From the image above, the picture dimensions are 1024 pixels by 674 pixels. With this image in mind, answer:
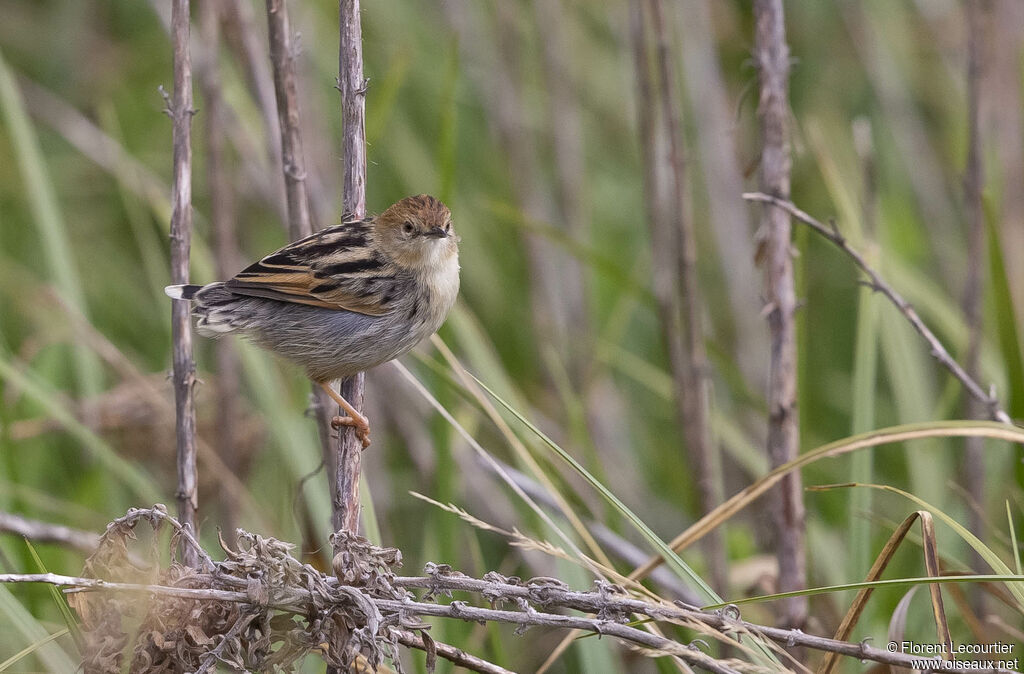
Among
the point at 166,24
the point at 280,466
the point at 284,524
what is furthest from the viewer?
the point at 280,466

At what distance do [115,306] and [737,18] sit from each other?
437cm

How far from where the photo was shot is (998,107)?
5.71 m

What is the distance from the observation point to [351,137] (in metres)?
3.00

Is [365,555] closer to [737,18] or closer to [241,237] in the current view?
[241,237]

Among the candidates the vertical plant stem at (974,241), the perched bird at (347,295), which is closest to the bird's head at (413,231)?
the perched bird at (347,295)

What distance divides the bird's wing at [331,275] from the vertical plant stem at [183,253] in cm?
53

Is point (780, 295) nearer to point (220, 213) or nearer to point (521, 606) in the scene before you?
point (521, 606)

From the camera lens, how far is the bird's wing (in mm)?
3533

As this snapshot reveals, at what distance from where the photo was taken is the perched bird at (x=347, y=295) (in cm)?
357

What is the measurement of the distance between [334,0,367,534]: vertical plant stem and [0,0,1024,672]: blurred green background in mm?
469

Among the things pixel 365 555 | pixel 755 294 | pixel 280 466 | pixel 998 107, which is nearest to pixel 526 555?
pixel 280 466

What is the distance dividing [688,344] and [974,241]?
49.9 inches

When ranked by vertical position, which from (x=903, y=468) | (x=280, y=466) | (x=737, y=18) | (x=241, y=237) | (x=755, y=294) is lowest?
(x=903, y=468)

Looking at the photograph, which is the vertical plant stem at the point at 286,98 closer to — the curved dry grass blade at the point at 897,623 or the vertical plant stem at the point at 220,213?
the vertical plant stem at the point at 220,213
